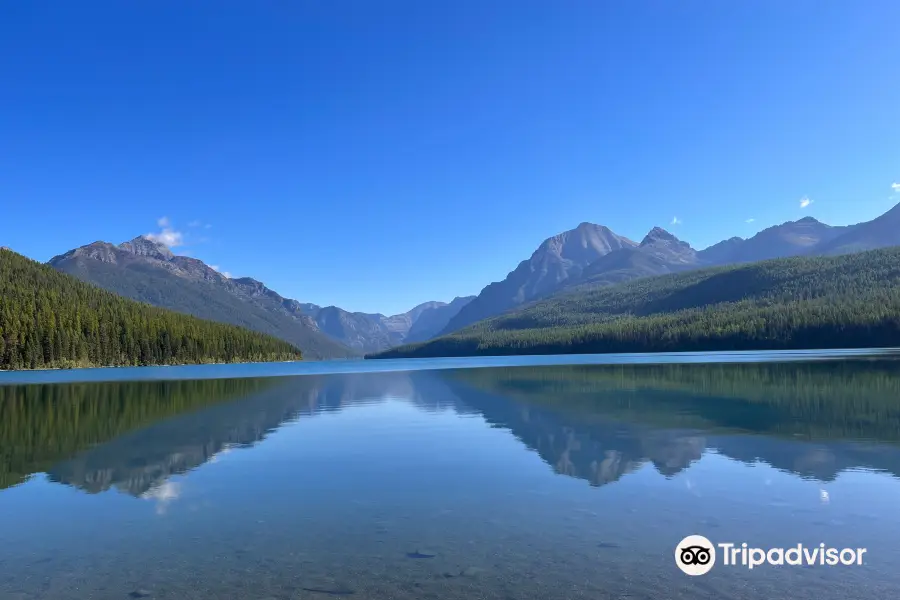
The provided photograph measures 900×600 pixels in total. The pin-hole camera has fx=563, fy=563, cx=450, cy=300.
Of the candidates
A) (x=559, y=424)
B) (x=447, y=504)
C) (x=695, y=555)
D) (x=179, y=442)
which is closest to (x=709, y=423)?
(x=559, y=424)

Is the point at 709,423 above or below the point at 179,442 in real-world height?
below

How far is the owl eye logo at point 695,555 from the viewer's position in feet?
46.1

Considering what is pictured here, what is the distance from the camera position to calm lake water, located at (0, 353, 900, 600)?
13.0m

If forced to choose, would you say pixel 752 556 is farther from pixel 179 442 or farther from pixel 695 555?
pixel 179 442

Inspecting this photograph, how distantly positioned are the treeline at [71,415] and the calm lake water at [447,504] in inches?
12.9

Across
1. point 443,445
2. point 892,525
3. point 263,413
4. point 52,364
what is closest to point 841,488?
point 892,525

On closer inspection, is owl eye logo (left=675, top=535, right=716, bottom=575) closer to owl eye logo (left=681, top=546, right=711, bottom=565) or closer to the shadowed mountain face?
owl eye logo (left=681, top=546, right=711, bottom=565)

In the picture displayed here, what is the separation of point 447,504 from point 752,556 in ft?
32.0

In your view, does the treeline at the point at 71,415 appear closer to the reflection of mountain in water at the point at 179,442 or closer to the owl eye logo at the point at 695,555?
the reflection of mountain in water at the point at 179,442

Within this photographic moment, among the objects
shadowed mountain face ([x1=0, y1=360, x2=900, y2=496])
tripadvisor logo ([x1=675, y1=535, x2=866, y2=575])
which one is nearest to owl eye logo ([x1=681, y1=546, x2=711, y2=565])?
tripadvisor logo ([x1=675, y1=535, x2=866, y2=575])

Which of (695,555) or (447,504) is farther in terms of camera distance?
(447,504)

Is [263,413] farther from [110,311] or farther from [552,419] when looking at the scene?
[110,311]

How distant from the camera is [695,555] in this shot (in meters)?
14.4

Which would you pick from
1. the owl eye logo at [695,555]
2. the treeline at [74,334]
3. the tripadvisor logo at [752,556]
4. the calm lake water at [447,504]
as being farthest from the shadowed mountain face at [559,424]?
the treeline at [74,334]
